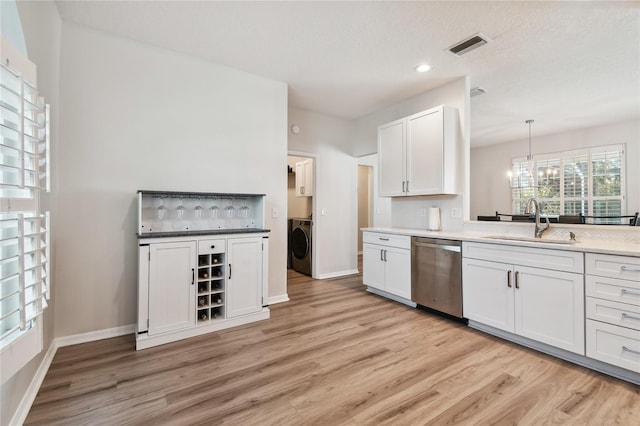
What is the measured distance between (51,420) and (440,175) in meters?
3.78

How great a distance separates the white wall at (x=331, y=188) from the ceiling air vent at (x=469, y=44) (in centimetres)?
235

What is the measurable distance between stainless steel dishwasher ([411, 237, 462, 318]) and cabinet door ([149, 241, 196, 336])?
236 centimetres

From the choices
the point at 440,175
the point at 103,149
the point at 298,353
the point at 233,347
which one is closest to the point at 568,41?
the point at 440,175

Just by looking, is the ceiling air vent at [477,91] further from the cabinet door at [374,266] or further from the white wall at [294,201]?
the white wall at [294,201]

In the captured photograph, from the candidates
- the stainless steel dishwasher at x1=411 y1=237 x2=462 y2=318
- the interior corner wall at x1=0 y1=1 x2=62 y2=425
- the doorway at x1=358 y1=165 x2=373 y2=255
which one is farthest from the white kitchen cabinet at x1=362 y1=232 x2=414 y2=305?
the interior corner wall at x1=0 y1=1 x2=62 y2=425

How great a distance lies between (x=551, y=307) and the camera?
2.27 m

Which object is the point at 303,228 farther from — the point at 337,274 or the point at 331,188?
the point at 337,274

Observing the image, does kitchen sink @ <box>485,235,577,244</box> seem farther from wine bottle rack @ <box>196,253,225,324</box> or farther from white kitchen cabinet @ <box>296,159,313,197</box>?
white kitchen cabinet @ <box>296,159,313,197</box>

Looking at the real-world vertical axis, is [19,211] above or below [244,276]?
above

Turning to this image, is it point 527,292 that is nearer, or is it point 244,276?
point 527,292

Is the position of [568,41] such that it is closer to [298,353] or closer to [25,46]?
[298,353]

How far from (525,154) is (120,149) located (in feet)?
25.1

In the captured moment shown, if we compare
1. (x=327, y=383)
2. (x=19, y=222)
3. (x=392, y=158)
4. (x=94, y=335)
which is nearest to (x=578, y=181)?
(x=392, y=158)

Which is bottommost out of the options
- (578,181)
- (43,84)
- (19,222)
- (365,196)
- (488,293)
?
(488,293)
